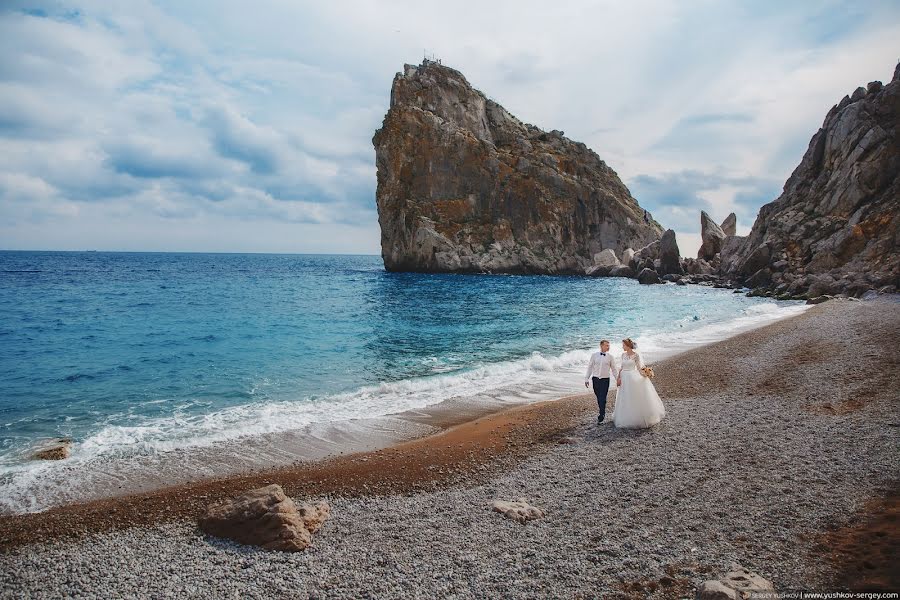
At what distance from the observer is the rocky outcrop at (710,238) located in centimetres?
8281

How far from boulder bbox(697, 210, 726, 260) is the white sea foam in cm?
6793

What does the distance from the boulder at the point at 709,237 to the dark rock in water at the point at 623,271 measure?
1178 cm

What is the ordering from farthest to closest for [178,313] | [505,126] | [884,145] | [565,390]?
[505,126] → [884,145] → [178,313] → [565,390]

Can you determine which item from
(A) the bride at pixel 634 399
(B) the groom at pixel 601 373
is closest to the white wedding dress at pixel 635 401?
(A) the bride at pixel 634 399

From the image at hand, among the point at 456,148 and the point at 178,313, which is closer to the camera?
the point at 178,313

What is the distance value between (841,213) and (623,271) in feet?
123

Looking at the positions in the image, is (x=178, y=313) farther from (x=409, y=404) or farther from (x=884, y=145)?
(x=884, y=145)

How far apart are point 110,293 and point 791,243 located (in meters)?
77.8

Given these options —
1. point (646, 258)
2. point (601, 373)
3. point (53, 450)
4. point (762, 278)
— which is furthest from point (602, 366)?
point (646, 258)

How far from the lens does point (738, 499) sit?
25.9 ft

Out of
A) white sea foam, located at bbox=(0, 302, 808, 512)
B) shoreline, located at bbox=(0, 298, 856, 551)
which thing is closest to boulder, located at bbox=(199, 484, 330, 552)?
shoreline, located at bbox=(0, 298, 856, 551)

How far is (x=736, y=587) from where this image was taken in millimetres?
5578

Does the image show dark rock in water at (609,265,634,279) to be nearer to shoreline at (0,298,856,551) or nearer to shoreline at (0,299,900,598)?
shoreline at (0,299,900,598)

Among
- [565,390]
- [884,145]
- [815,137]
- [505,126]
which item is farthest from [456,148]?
[565,390]
